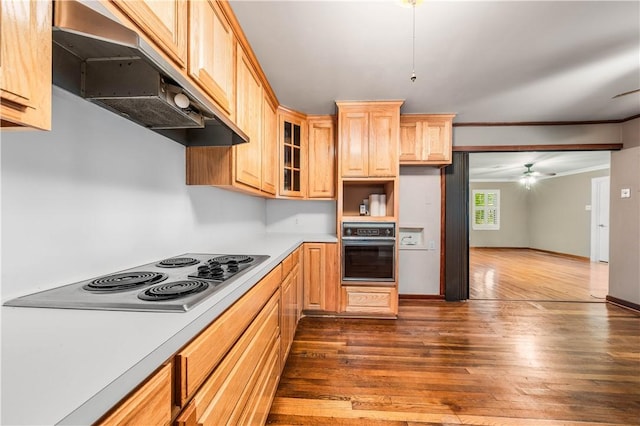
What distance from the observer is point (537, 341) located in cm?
248

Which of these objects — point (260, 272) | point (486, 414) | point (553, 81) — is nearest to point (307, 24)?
point (260, 272)

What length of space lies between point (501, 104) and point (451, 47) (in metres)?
1.43

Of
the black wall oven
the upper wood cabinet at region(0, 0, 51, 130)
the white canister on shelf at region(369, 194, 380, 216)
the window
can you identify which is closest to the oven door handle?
the black wall oven

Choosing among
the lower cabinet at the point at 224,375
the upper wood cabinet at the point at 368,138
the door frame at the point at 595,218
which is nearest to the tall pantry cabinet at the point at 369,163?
the upper wood cabinet at the point at 368,138

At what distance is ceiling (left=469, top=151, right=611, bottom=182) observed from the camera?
541 centimetres

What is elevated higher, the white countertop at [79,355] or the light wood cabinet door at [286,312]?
the white countertop at [79,355]

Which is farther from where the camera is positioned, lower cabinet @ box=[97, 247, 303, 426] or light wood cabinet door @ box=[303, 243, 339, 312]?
light wood cabinet door @ box=[303, 243, 339, 312]

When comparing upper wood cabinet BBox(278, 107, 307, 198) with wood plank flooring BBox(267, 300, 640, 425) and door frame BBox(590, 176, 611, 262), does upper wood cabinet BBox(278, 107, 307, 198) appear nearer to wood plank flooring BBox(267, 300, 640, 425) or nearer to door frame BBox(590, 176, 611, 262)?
wood plank flooring BBox(267, 300, 640, 425)

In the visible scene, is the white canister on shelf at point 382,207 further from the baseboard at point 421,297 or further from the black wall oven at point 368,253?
the baseboard at point 421,297

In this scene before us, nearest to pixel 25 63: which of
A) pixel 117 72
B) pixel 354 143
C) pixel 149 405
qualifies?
pixel 117 72

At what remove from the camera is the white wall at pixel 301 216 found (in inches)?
142

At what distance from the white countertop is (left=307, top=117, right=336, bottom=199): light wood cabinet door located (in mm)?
2555

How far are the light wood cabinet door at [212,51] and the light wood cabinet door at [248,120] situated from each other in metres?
0.15

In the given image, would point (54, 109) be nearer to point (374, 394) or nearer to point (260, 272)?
point (260, 272)
